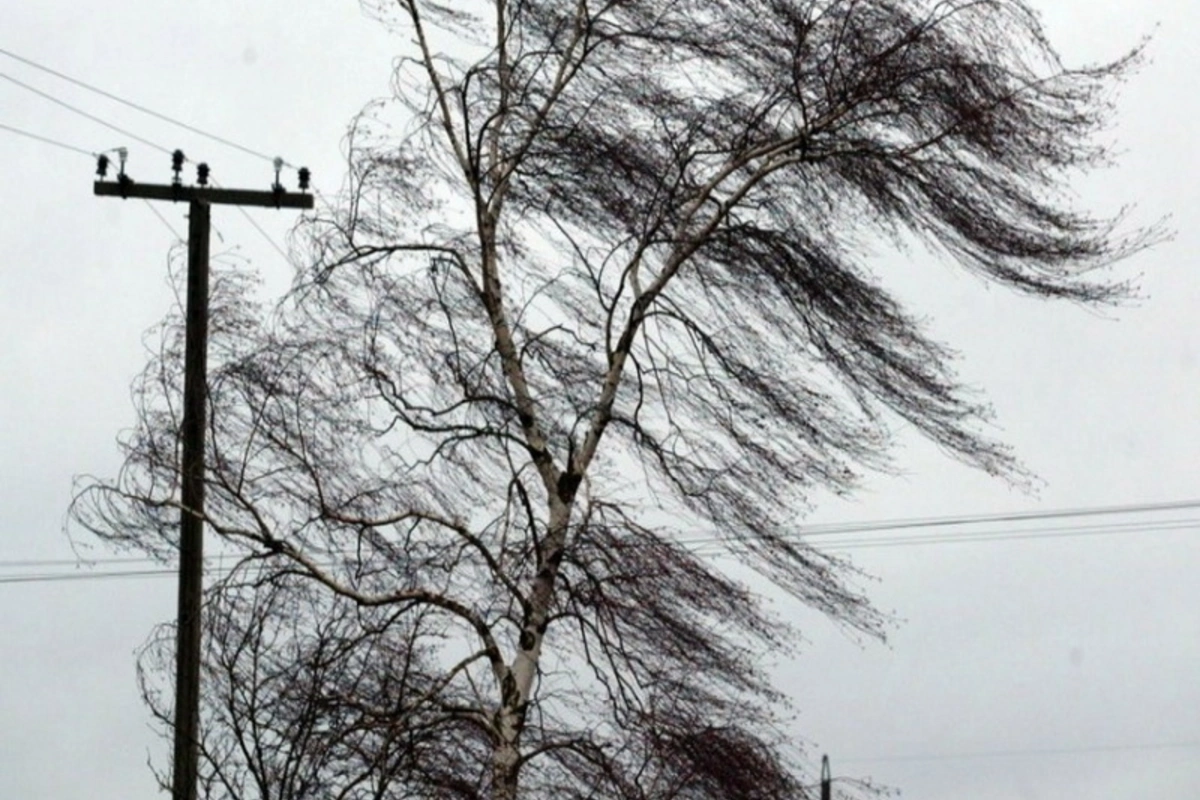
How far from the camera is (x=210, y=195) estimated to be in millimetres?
19344

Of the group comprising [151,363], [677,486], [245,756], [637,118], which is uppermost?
[637,118]

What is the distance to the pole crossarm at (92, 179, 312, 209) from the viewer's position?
Answer: 19297 millimetres

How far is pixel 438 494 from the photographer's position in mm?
15859

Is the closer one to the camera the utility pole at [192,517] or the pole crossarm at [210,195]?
the utility pole at [192,517]

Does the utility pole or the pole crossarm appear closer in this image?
the utility pole

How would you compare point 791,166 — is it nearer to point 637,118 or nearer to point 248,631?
point 637,118

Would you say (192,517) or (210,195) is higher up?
(210,195)

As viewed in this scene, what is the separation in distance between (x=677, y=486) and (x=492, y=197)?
2.31m

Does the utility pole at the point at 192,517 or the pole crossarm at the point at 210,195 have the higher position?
the pole crossarm at the point at 210,195

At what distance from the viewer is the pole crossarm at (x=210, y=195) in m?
19.3

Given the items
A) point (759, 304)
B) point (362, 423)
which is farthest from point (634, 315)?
point (362, 423)

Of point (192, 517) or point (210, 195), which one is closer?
point (192, 517)

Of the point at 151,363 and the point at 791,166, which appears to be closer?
the point at 791,166

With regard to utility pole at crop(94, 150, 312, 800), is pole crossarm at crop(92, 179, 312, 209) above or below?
above
